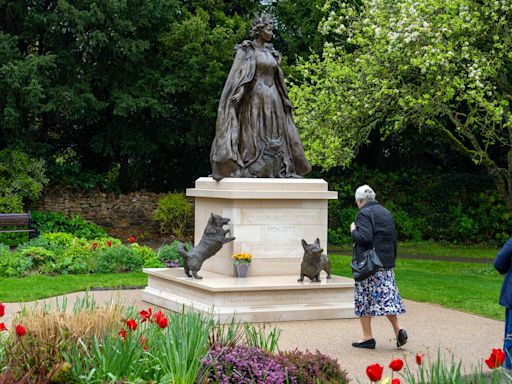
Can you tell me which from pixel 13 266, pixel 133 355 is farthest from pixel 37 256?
pixel 133 355

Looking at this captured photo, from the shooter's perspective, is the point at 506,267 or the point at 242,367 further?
the point at 506,267

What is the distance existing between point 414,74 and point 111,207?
1245 centimetres

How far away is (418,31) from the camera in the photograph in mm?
16000

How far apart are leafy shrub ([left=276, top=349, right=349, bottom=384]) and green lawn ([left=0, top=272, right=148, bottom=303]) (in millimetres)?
6630

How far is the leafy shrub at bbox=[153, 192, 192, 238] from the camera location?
82.7 feet

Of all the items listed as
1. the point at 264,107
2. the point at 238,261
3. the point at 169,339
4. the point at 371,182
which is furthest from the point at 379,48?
the point at 169,339

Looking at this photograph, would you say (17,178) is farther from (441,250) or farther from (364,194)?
(364,194)

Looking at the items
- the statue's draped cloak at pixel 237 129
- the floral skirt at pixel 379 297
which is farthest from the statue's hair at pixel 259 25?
the floral skirt at pixel 379 297

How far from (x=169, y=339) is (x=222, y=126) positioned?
6.90 metres

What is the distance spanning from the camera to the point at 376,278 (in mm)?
8586

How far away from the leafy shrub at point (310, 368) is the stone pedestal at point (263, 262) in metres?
3.99

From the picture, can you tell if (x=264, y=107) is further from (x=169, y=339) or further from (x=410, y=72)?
(x=169, y=339)

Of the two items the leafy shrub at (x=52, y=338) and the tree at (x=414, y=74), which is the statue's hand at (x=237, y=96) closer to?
the tree at (x=414, y=74)

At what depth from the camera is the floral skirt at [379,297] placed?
27.8 feet
